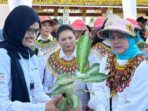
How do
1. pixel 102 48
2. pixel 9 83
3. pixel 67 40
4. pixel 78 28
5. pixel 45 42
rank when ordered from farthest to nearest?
1. pixel 78 28
2. pixel 45 42
3. pixel 102 48
4. pixel 67 40
5. pixel 9 83

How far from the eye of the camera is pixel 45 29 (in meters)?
5.84

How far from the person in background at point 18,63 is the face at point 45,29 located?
3.38 meters

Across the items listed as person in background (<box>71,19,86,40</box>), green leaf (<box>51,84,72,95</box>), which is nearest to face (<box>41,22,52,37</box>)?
person in background (<box>71,19,86,40</box>)

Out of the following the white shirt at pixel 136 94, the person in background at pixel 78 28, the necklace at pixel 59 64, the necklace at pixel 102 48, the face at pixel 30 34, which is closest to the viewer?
the face at pixel 30 34

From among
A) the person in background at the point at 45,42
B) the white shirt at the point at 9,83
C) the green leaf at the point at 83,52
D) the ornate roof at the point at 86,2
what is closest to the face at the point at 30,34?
the white shirt at the point at 9,83

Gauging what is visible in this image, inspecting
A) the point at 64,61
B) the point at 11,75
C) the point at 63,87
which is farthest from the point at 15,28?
the point at 64,61

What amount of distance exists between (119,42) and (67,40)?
4.41 ft

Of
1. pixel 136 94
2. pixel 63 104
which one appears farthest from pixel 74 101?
pixel 136 94

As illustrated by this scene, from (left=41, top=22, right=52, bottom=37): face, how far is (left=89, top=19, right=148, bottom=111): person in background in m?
2.86

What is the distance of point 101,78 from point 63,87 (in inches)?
8.0

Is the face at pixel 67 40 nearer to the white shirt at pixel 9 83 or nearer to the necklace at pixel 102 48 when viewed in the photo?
the necklace at pixel 102 48

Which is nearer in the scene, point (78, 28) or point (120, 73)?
point (120, 73)

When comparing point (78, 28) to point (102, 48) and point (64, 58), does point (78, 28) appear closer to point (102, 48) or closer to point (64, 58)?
point (102, 48)

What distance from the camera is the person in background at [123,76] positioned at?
8.41ft
